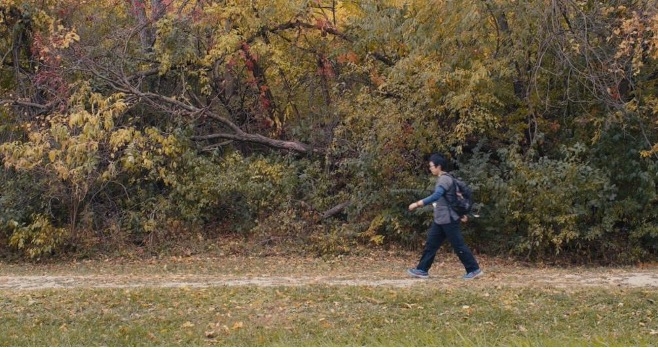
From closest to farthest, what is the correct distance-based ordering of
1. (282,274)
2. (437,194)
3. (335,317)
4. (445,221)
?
(335,317) → (437,194) → (445,221) → (282,274)

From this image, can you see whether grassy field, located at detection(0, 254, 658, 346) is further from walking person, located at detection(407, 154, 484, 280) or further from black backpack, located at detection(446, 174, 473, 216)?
black backpack, located at detection(446, 174, 473, 216)

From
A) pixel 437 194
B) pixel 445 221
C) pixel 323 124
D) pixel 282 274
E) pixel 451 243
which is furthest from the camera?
pixel 323 124

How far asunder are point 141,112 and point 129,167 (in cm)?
235

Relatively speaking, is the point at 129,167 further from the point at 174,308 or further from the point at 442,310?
the point at 442,310

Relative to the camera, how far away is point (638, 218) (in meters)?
14.4

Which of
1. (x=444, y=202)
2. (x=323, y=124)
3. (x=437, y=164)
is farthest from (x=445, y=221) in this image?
(x=323, y=124)

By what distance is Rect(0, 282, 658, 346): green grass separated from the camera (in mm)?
7406

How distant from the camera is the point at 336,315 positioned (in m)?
8.24

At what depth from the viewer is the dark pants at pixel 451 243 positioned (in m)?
10.6

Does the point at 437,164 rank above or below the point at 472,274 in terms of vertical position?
above

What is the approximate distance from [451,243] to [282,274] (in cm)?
293

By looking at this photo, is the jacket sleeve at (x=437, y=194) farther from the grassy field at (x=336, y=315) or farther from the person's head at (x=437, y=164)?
the grassy field at (x=336, y=315)

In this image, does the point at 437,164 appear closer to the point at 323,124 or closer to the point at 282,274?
the point at 282,274

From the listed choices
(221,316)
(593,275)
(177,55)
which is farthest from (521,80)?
(221,316)
